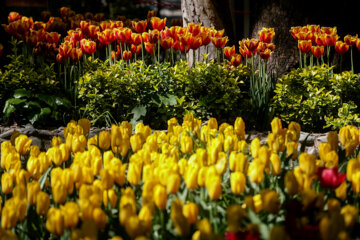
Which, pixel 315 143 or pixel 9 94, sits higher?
pixel 9 94

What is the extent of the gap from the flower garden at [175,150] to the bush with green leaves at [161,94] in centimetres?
1

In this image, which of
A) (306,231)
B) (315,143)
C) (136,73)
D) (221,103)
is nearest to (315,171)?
(306,231)

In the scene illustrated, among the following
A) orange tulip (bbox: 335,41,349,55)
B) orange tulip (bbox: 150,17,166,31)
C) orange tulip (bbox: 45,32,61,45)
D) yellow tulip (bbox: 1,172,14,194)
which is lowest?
yellow tulip (bbox: 1,172,14,194)

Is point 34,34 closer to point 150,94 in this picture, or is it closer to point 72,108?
A: point 72,108

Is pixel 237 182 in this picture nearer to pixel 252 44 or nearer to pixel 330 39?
pixel 252 44

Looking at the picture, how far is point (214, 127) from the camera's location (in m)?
2.93

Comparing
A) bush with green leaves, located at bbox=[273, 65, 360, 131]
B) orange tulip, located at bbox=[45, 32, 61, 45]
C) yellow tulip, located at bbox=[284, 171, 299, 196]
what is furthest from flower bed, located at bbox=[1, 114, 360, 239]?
orange tulip, located at bbox=[45, 32, 61, 45]

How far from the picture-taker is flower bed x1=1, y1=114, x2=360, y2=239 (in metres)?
1.68

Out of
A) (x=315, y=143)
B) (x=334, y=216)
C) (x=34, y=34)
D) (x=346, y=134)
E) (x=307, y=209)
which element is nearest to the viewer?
(x=334, y=216)

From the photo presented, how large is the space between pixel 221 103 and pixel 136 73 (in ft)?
2.77

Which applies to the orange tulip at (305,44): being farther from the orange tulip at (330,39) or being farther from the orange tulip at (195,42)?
the orange tulip at (195,42)

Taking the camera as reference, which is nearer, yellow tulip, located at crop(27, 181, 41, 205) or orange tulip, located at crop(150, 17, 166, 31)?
yellow tulip, located at crop(27, 181, 41, 205)

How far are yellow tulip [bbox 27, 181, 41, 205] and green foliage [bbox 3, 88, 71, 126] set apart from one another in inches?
102

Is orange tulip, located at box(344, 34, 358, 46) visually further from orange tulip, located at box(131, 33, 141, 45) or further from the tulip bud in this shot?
the tulip bud
